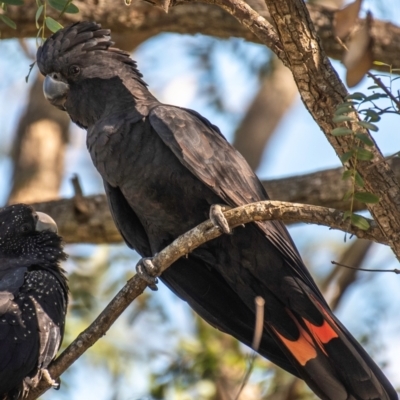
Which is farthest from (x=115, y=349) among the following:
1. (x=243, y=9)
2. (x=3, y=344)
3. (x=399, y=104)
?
(x=399, y=104)

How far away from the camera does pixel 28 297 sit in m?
3.54

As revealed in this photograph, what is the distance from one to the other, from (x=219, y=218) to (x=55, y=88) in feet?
4.04

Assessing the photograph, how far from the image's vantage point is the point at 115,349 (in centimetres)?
648

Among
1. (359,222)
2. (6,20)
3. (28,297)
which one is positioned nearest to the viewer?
(359,222)

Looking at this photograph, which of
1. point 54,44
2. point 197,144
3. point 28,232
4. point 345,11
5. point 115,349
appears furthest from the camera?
point 115,349

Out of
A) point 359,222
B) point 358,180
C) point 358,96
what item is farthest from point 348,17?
point 359,222

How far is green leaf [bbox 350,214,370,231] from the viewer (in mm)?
2600

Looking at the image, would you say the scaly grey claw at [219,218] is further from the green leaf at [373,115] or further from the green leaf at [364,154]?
the green leaf at [373,115]

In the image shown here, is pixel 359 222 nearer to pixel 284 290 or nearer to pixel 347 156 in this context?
pixel 347 156

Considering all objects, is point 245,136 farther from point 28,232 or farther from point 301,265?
point 301,265

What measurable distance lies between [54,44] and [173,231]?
1.15 meters

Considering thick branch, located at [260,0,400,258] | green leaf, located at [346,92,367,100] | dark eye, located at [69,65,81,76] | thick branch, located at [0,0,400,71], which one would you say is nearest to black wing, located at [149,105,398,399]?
dark eye, located at [69,65,81,76]

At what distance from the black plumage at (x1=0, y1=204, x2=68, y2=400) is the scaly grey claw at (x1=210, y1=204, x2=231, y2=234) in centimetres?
96

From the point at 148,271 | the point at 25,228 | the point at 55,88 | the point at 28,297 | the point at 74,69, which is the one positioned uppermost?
the point at 74,69
